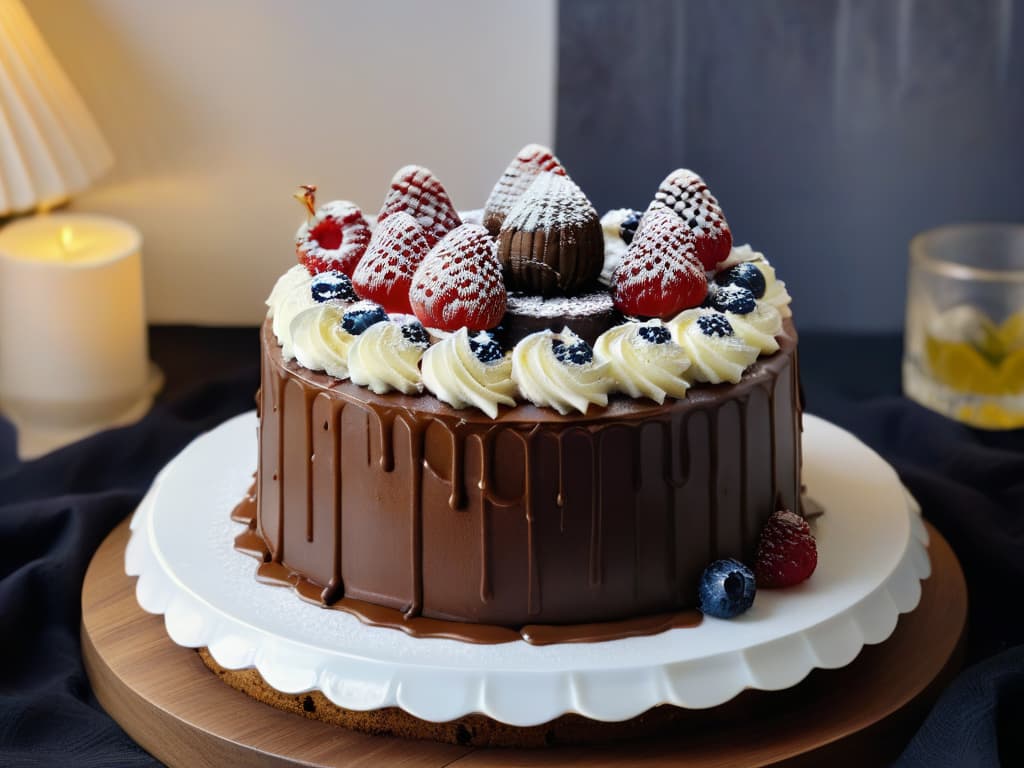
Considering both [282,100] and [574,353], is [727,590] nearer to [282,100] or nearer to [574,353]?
[574,353]

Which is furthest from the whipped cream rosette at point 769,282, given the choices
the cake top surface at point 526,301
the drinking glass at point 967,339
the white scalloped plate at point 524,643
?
the drinking glass at point 967,339

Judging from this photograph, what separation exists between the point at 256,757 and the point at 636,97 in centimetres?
222

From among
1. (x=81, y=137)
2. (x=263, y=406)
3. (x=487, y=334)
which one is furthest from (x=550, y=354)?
(x=81, y=137)

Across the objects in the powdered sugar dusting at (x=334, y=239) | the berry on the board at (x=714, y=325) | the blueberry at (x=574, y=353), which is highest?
the powdered sugar dusting at (x=334, y=239)

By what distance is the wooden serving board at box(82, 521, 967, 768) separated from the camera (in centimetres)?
193

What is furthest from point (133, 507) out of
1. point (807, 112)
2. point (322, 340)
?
point (807, 112)

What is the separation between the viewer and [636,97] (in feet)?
12.0

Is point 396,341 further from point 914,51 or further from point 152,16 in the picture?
point 914,51

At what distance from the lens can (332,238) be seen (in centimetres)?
240

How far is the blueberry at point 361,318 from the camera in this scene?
2074 mm

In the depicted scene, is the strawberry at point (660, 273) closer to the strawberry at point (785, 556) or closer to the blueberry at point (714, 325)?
the blueberry at point (714, 325)

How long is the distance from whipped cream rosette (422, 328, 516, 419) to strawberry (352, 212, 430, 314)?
0.73 feet

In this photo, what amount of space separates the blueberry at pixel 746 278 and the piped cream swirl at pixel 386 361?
57cm

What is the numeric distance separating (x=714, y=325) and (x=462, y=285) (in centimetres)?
37
